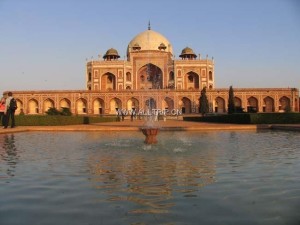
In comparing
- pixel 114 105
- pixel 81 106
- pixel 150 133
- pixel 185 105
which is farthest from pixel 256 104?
pixel 150 133

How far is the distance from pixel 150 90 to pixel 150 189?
4554 centimetres

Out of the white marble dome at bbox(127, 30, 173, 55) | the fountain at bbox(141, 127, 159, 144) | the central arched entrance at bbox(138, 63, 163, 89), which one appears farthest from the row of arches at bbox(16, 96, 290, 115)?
the fountain at bbox(141, 127, 159, 144)

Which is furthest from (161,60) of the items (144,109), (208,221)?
(208,221)

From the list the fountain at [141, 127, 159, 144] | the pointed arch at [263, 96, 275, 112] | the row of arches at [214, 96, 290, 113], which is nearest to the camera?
the fountain at [141, 127, 159, 144]

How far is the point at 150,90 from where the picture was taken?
4947cm

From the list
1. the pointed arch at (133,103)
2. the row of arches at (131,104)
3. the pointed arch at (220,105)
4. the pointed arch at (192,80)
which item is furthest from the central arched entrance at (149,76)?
the pointed arch at (220,105)

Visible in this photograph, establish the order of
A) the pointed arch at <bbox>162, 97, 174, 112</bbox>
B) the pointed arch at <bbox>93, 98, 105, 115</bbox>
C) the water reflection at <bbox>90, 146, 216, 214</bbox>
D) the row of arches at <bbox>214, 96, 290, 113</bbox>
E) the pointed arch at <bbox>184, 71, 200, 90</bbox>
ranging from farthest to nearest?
the pointed arch at <bbox>184, 71, 200, 90</bbox>, the pointed arch at <bbox>93, 98, 105, 115</bbox>, the pointed arch at <bbox>162, 97, 174, 112</bbox>, the row of arches at <bbox>214, 96, 290, 113</bbox>, the water reflection at <bbox>90, 146, 216, 214</bbox>

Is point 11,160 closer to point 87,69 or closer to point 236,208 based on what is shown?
point 236,208

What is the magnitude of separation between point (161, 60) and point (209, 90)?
9.82 metres

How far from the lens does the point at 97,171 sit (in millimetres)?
5297

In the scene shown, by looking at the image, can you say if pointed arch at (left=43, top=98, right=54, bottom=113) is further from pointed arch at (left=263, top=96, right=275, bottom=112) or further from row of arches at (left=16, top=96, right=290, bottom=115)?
pointed arch at (left=263, top=96, right=275, bottom=112)

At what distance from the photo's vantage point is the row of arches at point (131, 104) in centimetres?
4553

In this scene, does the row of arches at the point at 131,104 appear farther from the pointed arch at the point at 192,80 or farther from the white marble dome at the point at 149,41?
the white marble dome at the point at 149,41

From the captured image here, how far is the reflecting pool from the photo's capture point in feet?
10.2
